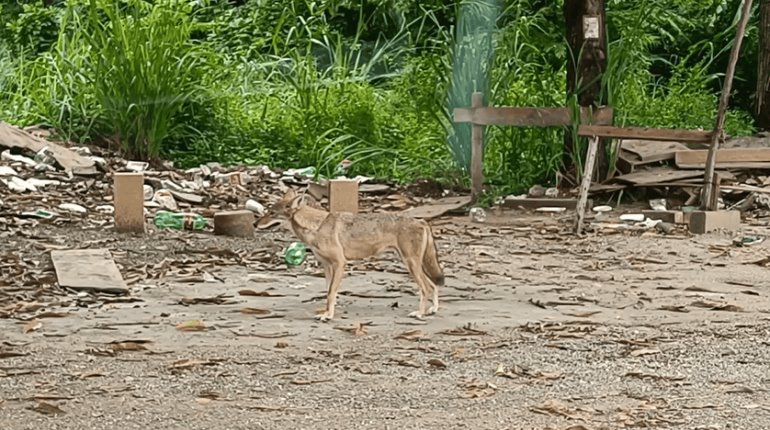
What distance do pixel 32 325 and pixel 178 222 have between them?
388cm

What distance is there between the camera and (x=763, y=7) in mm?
16172

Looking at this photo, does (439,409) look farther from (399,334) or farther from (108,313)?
(108,313)

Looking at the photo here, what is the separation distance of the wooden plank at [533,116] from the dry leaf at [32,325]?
6773mm

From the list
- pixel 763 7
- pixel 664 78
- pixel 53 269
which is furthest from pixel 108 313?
pixel 664 78

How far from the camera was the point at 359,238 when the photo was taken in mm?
7641

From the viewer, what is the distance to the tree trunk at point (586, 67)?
1366cm

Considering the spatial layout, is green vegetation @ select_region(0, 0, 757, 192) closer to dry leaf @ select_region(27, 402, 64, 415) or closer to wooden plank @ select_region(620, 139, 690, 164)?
wooden plank @ select_region(620, 139, 690, 164)

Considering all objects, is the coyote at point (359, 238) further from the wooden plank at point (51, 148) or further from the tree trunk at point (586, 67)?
the wooden plank at point (51, 148)

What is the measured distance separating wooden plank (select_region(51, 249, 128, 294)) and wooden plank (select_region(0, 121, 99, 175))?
422 cm

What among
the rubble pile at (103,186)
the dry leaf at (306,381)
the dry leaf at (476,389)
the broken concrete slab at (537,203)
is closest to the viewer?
the dry leaf at (476,389)

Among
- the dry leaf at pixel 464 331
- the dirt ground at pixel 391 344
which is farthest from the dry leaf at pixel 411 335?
the dry leaf at pixel 464 331

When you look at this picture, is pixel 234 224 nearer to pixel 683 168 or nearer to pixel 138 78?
pixel 138 78

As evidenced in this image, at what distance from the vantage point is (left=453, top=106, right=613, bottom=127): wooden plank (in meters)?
13.0

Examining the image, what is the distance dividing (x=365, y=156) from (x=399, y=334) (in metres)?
8.24
